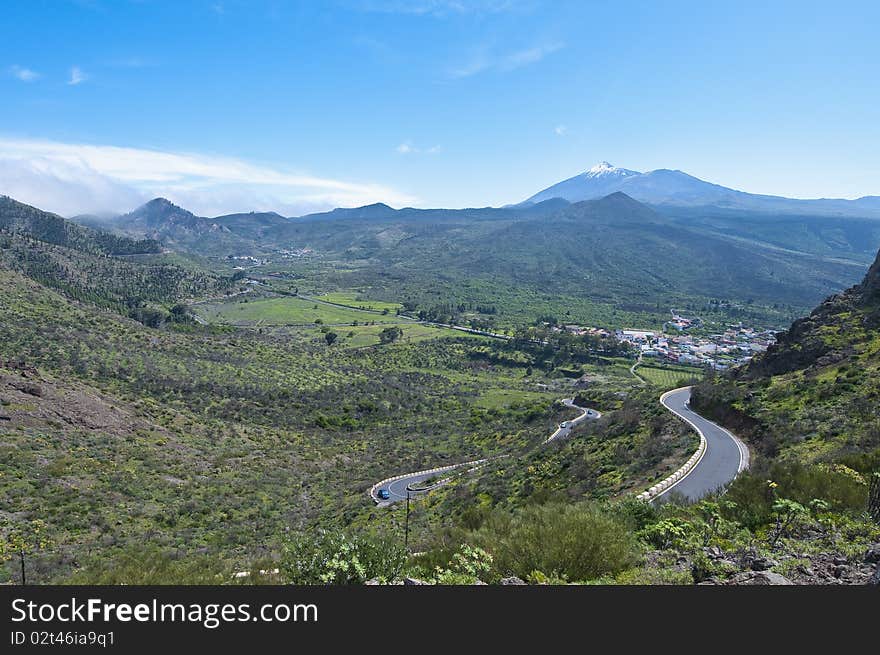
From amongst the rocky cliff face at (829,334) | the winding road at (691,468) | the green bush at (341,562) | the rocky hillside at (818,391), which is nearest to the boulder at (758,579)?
the green bush at (341,562)

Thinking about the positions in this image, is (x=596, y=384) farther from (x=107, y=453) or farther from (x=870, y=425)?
(x=107, y=453)

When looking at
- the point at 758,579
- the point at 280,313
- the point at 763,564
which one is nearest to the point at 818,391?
the point at 763,564

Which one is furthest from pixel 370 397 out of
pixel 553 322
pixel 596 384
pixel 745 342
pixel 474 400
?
pixel 745 342

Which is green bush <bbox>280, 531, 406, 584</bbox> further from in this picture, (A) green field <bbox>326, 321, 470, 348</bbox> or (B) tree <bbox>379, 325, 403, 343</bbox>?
(B) tree <bbox>379, 325, 403, 343</bbox>

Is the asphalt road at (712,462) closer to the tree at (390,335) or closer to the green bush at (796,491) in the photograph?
the green bush at (796,491)

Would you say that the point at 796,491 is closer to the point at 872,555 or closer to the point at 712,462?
the point at 872,555

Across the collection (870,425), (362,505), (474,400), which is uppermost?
(870,425)

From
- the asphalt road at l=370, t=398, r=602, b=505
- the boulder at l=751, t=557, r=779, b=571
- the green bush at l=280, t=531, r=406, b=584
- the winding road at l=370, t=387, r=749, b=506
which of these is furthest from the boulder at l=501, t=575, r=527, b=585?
the asphalt road at l=370, t=398, r=602, b=505
